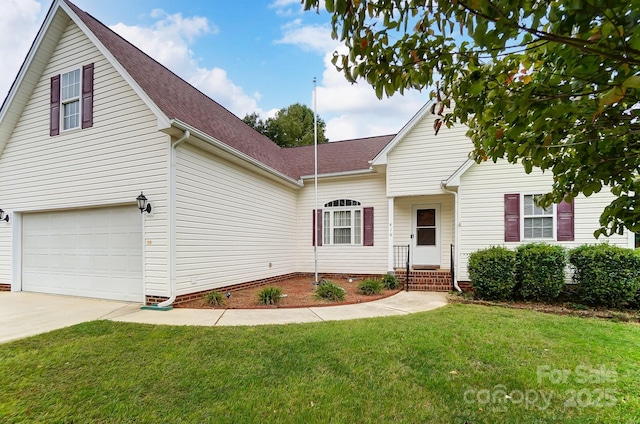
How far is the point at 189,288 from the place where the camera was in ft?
23.9

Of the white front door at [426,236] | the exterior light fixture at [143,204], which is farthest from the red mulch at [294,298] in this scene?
the white front door at [426,236]

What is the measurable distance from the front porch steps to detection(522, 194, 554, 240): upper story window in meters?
2.39

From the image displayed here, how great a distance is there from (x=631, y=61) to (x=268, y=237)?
9.94 meters

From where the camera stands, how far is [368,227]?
36.9ft

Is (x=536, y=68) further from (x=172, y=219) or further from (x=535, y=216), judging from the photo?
(x=535, y=216)

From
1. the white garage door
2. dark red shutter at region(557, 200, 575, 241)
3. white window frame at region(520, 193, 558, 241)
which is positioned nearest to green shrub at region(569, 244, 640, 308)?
dark red shutter at region(557, 200, 575, 241)

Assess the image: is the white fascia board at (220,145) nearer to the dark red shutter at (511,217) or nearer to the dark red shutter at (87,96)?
the dark red shutter at (87,96)

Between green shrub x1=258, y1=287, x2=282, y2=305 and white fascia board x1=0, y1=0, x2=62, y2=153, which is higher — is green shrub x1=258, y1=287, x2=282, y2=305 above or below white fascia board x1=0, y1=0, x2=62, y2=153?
below

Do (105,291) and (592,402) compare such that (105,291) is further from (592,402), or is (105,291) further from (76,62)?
(592,402)

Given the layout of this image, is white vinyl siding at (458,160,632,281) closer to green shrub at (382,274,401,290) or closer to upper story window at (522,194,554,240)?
upper story window at (522,194,554,240)

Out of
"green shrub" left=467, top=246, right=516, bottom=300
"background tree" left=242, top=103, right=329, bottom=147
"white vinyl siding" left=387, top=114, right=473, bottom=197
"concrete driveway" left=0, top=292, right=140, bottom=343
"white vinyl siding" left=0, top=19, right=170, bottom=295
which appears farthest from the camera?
"background tree" left=242, top=103, right=329, bottom=147

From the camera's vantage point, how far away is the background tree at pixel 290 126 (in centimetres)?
2769

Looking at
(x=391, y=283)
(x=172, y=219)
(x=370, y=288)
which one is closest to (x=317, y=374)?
(x=172, y=219)

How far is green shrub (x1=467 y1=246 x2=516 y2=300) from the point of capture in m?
7.46
